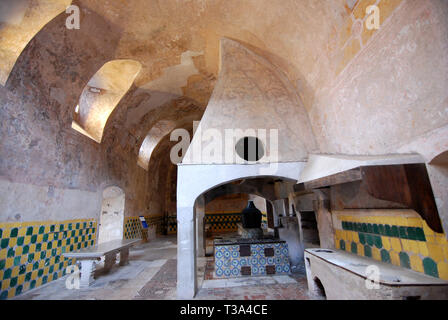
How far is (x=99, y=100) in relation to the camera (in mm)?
7734

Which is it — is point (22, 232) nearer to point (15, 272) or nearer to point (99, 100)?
point (15, 272)

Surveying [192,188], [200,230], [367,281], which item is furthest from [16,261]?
[367,281]

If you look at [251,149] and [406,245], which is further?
[251,149]

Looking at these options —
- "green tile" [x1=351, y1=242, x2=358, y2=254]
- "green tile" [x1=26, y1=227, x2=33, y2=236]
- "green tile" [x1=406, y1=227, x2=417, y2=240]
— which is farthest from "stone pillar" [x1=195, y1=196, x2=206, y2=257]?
"green tile" [x1=406, y1=227, x2=417, y2=240]

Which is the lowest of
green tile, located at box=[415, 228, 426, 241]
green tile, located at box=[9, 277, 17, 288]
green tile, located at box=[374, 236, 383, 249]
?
green tile, located at box=[9, 277, 17, 288]

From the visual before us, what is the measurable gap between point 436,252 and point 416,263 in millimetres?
356

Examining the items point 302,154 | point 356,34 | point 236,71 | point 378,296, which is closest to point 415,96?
point 356,34

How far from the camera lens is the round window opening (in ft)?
17.5

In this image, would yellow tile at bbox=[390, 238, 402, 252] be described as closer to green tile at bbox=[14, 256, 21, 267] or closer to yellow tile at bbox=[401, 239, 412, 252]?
yellow tile at bbox=[401, 239, 412, 252]

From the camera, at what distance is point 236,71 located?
560 centimetres

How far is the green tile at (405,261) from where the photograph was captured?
2.75 metres

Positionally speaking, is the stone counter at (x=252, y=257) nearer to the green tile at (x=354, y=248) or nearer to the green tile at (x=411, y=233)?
the green tile at (x=354, y=248)

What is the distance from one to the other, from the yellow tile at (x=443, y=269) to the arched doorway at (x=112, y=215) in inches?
388

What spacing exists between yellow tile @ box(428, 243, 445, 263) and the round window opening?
129 inches
